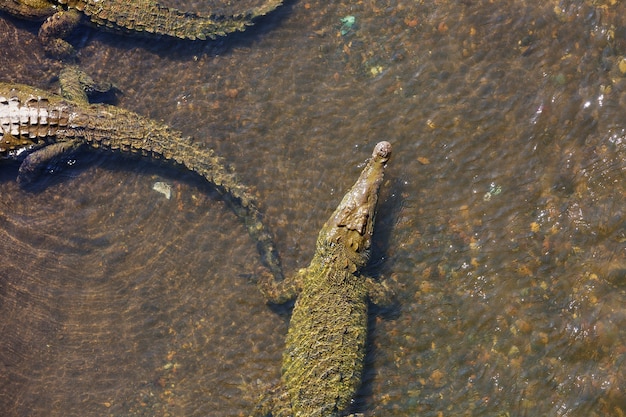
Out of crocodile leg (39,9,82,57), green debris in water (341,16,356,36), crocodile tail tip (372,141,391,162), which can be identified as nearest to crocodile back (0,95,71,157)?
crocodile leg (39,9,82,57)

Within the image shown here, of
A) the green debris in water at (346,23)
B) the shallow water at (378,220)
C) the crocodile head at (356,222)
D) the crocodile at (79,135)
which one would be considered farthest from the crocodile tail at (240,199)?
the green debris in water at (346,23)

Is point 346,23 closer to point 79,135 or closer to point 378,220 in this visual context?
point 378,220

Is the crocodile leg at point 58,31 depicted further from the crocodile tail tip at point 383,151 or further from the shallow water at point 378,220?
the crocodile tail tip at point 383,151

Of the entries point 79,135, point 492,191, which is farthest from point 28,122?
point 492,191

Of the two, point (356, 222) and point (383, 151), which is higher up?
point (383, 151)

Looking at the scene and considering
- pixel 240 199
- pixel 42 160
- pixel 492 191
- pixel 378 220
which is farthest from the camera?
pixel 42 160

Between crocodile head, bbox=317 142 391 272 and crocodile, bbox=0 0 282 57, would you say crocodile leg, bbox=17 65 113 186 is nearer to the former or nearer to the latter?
crocodile, bbox=0 0 282 57
